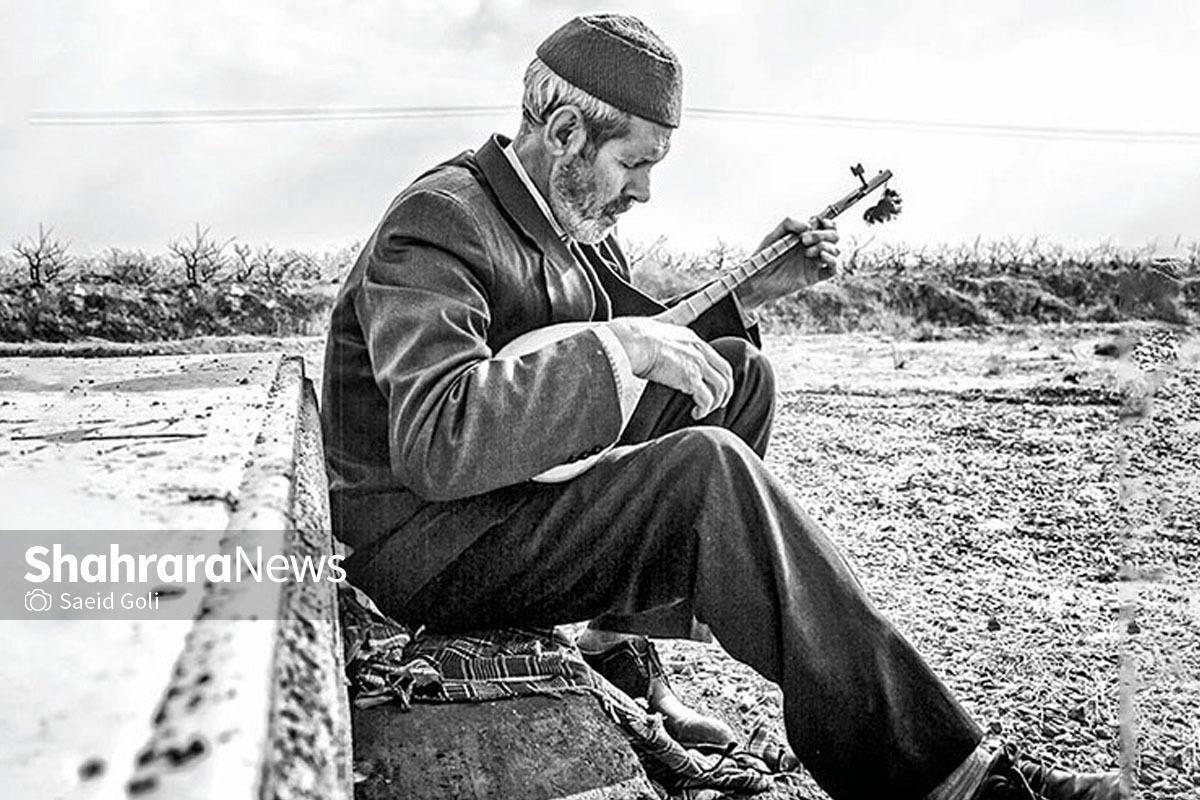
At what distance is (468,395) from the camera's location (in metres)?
1.05

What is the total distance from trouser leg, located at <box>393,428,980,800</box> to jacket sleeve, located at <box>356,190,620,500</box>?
3.3 inches

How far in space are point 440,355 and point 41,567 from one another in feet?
1.46

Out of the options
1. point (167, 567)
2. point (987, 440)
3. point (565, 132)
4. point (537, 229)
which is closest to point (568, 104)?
point (565, 132)

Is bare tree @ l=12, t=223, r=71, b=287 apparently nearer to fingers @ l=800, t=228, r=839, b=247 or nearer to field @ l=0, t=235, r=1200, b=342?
field @ l=0, t=235, r=1200, b=342

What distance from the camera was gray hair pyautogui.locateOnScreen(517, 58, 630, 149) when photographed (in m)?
1.24

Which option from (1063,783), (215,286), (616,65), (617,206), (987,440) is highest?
(215,286)

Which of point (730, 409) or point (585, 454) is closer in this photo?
point (585, 454)

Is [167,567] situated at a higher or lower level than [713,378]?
lower

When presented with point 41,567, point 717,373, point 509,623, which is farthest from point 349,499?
point 41,567

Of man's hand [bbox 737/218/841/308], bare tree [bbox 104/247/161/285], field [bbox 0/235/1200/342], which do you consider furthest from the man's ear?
bare tree [bbox 104/247/161/285]

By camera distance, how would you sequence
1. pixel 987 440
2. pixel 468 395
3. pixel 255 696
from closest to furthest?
pixel 255 696 → pixel 468 395 → pixel 987 440

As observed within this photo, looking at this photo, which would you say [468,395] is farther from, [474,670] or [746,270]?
[746,270]

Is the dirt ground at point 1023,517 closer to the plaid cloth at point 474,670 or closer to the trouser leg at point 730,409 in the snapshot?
the plaid cloth at point 474,670

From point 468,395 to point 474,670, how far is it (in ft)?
0.97
